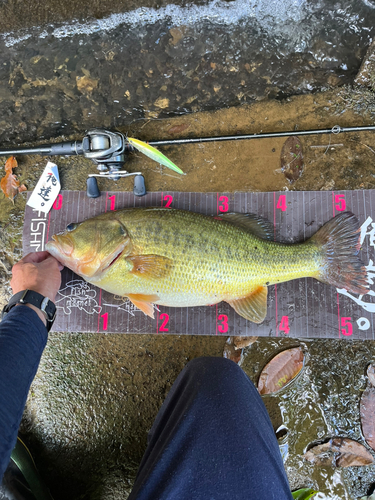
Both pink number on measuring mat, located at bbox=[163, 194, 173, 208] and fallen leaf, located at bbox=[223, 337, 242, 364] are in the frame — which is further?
pink number on measuring mat, located at bbox=[163, 194, 173, 208]

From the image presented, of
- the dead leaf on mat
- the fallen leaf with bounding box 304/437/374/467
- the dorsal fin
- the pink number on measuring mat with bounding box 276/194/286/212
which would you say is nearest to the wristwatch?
the dead leaf on mat

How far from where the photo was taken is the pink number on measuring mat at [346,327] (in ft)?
9.00

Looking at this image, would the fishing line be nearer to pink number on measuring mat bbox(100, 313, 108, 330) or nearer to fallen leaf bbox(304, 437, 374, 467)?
pink number on measuring mat bbox(100, 313, 108, 330)

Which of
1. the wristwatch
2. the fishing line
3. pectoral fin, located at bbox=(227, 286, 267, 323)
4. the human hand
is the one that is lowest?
pectoral fin, located at bbox=(227, 286, 267, 323)

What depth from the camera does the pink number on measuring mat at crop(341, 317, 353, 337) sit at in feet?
9.00

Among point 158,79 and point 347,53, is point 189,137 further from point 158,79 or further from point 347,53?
point 347,53

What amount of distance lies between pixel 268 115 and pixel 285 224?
1100 mm

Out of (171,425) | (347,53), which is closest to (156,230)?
(171,425)

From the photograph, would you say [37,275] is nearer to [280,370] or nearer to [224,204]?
[224,204]

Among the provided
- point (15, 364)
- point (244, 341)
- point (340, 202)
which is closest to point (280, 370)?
point (244, 341)

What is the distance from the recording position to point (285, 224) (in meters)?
2.87

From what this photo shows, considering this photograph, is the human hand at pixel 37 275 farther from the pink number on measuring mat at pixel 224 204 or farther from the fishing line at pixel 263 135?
the pink number on measuring mat at pixel 224 204

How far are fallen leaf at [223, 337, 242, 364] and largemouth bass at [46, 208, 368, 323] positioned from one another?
14.7 inches

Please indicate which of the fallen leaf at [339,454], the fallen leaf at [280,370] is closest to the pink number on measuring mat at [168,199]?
the fallen leaf at [280,370]
